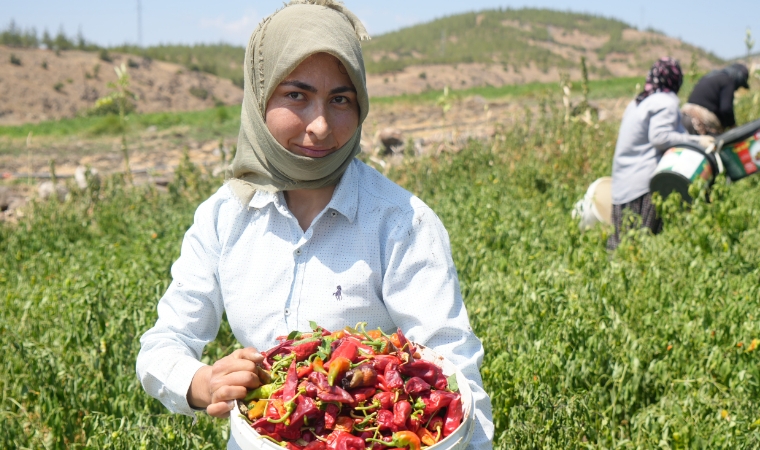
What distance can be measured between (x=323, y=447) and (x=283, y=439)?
85 millimetres

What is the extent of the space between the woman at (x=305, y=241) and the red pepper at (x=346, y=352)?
0.80 ft

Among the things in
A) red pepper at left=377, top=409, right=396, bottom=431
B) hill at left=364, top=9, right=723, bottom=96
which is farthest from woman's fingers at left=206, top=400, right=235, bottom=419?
hill at left=364, top=9, right=723, bottom=96

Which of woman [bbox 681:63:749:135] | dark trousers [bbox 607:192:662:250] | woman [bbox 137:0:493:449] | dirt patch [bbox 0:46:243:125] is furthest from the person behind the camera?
dirt patch [bbox 0:46:243:125]

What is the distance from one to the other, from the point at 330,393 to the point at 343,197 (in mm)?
540

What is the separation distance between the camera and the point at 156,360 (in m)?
1.59

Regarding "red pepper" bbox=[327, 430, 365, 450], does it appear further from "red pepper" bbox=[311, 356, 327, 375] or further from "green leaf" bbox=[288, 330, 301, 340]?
"green leaf" bbox=[288, 330, 301, 340]

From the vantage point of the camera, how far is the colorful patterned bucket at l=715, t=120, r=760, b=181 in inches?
190

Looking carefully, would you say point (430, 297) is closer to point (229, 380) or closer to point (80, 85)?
point (229, 380)

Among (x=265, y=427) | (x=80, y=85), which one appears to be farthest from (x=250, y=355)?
(x=80, y=85)

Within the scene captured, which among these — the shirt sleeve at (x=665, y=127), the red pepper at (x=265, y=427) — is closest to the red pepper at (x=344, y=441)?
the red pepper at (x=265, y=427)

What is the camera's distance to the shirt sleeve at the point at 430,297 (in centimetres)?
155

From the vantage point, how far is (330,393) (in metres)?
1.29

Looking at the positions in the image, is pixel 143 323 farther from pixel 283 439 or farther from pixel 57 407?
pixel 283 439

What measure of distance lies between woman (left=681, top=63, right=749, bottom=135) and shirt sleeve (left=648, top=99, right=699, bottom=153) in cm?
154
